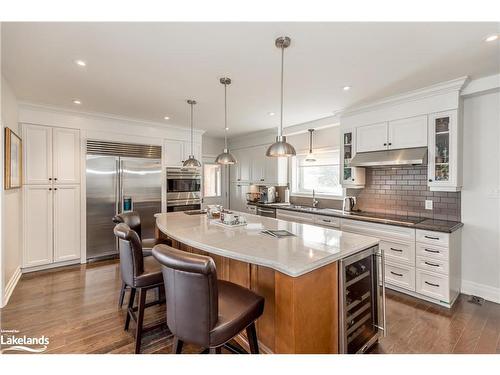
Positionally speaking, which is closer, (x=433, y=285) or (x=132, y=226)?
(x=433, y=285)

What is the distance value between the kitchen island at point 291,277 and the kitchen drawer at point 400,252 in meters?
1.27

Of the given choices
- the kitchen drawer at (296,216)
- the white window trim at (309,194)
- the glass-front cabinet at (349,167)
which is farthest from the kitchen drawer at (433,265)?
the white window trim at (309,194)

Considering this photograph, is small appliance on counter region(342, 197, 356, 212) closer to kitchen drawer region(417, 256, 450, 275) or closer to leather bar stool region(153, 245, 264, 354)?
kitchen drawer region(417, 256, 450, 275)

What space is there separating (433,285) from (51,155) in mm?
5587

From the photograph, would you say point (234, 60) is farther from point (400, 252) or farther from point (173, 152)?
point (173, 152)

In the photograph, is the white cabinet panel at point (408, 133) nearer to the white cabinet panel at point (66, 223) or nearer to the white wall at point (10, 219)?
the white wall at point (10, 219)

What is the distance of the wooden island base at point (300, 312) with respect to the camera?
1408 millimetres

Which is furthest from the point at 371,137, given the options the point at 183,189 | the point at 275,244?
the point at 183,189

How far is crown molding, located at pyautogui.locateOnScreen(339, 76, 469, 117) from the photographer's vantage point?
8.96 feet

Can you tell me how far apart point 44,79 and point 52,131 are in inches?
52.7

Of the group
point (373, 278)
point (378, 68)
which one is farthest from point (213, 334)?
point (378, 68)

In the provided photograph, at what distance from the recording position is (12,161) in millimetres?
2955
